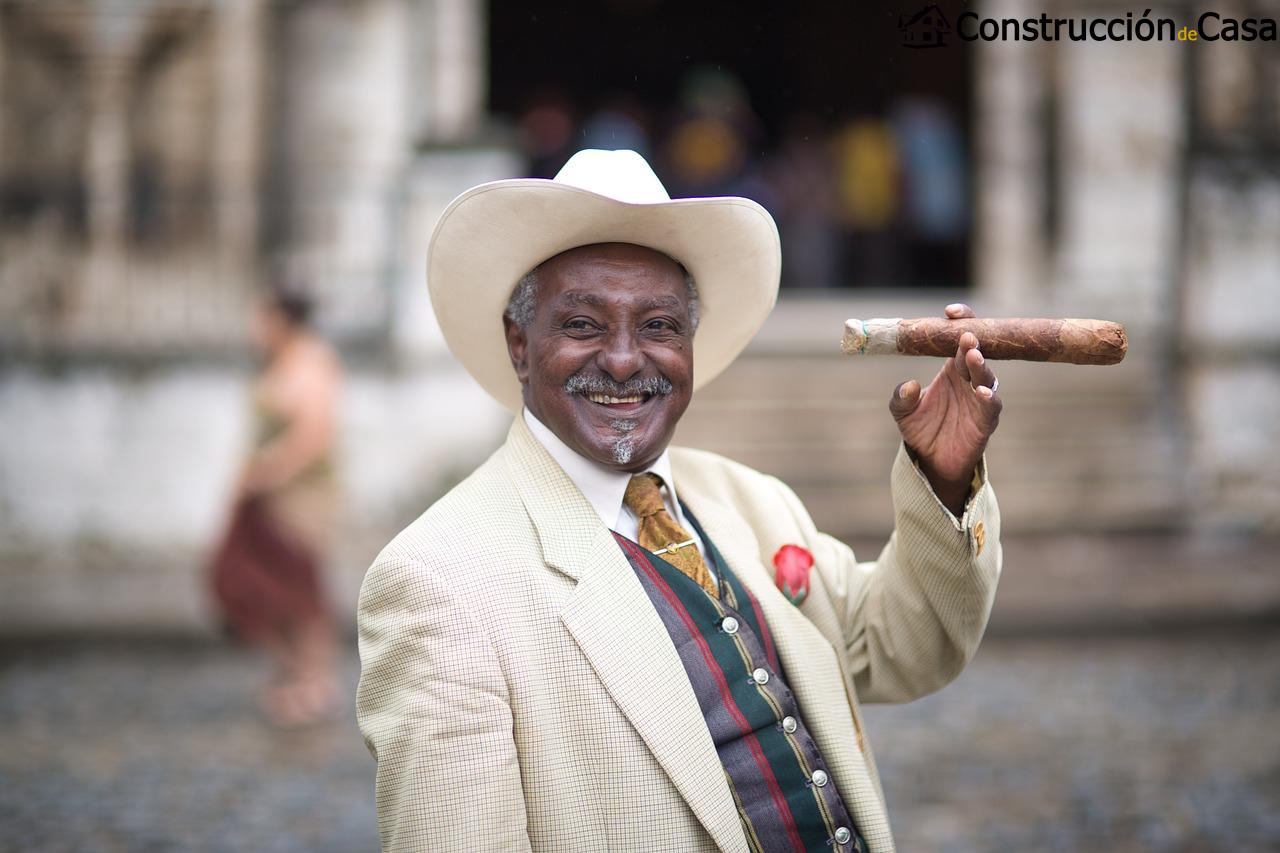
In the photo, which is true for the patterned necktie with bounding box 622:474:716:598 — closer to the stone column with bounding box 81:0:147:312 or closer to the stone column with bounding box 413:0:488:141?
the stone column with bounding box 413:0:488:141

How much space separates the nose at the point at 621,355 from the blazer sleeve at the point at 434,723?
0.48 meters

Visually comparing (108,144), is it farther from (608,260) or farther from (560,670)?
(560,670)

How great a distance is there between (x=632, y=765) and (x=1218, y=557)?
9.27 m

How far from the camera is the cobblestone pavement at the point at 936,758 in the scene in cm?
538

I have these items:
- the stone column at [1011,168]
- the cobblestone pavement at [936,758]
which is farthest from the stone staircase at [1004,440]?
the cobblestone pavement at [936,758]

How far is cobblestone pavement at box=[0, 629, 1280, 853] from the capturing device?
5379mm

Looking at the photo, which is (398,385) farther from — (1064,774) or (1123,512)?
(1064,774)

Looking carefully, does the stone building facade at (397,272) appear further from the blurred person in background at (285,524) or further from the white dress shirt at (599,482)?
the white dress shirt at (599,482)

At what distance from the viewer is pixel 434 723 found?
2.13 meters

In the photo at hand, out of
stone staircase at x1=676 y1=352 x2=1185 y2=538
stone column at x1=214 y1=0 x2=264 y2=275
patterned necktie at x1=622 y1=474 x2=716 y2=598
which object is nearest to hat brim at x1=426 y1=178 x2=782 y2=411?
patterned necktie at x1=622 y1=474 x2=716 y2=598

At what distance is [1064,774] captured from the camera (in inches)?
238

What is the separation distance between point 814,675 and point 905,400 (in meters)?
0.51

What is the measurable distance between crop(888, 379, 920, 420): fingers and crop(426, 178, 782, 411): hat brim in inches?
16.6

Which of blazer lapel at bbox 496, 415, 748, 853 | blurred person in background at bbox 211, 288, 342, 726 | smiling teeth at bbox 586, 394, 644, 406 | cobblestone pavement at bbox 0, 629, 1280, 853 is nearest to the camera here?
blazer lapel at bbox 496, 415, 748, 853
